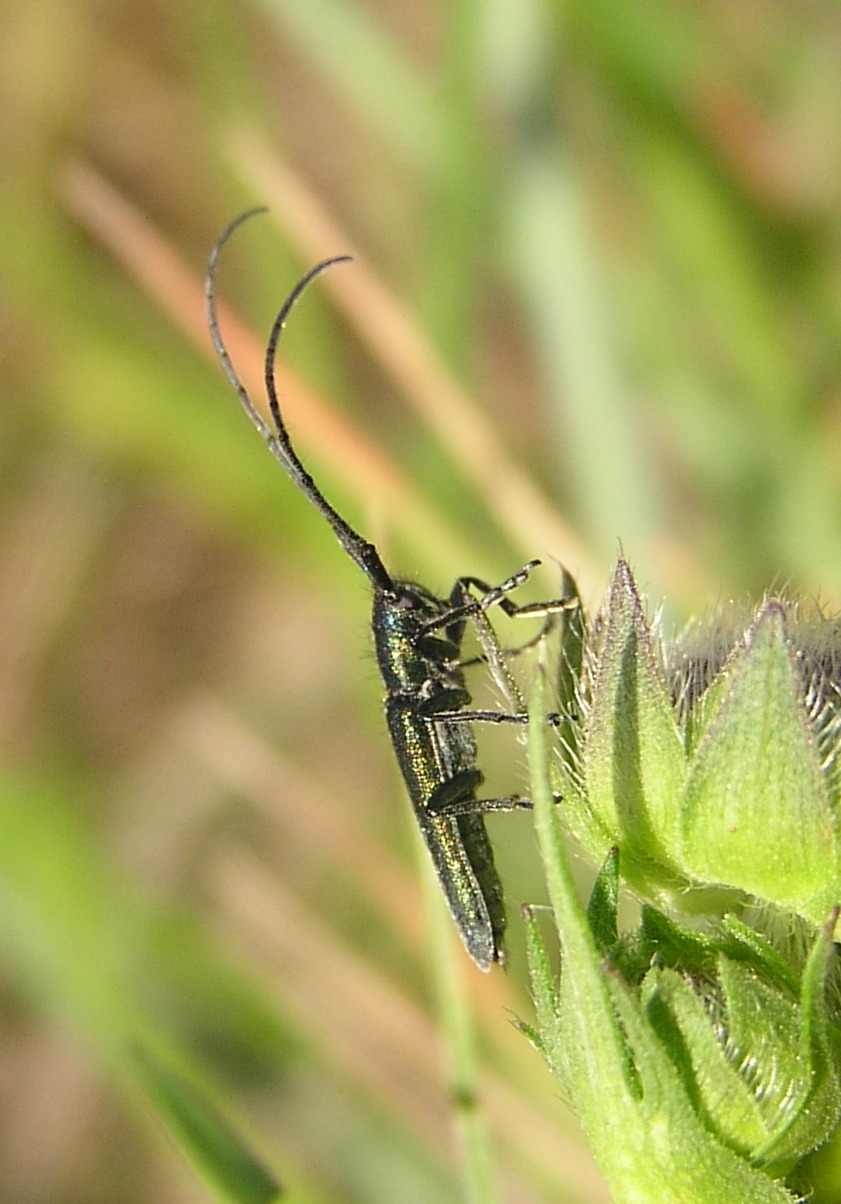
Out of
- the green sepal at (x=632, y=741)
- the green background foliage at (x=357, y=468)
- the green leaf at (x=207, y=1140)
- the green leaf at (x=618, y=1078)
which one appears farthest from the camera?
the green background foliage at (x=357, y=468)

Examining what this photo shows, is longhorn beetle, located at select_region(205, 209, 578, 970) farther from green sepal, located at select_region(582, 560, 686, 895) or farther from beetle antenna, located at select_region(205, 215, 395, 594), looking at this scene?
green sepal, located at select_region(582, 560, 686, 895)

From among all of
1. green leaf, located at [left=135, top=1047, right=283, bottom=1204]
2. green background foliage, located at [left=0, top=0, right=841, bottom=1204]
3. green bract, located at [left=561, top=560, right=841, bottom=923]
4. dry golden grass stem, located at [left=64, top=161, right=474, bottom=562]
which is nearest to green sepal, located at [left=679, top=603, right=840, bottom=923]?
green bract, located at [left=561, top=560, right=841, bottom=923]

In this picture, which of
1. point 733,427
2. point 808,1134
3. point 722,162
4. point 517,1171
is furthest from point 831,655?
point 722,162

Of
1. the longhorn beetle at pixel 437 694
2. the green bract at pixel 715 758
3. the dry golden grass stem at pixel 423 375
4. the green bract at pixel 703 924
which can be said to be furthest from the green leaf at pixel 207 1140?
the dry golden grass stem at pixel 423 375

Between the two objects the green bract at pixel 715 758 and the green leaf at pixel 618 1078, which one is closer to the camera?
the green leaf at pixel 618 1078

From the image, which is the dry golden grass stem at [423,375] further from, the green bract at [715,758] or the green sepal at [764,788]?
the green sepal at [764,788]
